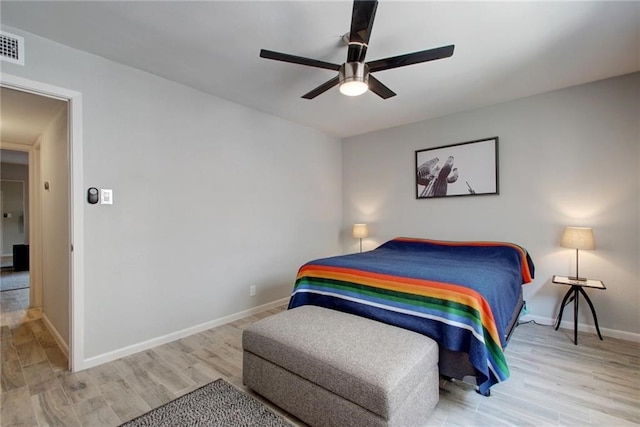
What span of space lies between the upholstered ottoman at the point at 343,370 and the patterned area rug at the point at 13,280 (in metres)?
5.17

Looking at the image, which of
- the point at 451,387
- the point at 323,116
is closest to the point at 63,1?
the point at 323,116

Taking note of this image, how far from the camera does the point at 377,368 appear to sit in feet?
4.49

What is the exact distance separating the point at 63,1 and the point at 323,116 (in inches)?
101

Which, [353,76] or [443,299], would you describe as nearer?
[443,299]

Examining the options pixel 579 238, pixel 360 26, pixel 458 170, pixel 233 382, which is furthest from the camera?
pixel 458 170

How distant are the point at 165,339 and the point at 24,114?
2.61m

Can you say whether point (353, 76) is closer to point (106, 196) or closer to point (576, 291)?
point (106, 196)

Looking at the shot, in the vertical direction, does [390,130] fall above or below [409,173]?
above

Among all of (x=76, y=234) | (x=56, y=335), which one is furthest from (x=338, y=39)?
(x=56, y=335)

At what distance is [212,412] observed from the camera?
169cm

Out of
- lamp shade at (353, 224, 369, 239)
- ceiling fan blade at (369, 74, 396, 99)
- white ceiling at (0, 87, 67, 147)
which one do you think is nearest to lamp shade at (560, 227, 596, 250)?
ceiling fan blade at (369, 74, 396, 99)

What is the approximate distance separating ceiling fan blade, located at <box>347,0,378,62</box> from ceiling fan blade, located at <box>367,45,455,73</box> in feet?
0.38

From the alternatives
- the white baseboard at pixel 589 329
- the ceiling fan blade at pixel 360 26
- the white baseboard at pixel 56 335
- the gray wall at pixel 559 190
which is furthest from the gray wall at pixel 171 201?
the white baseboard at pixel 589 329

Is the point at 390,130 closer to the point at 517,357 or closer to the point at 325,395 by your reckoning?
the point at 517,357
